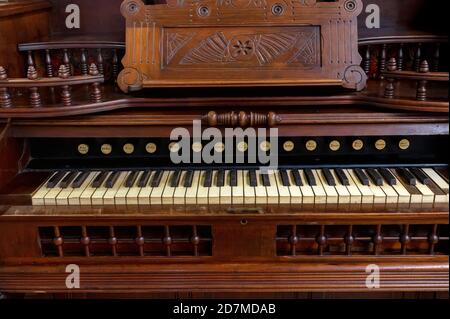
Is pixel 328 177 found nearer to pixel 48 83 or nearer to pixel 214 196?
pixel 214 196

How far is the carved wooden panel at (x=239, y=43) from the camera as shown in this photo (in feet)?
5.79

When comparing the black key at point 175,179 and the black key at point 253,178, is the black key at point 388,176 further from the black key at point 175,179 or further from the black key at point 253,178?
the black key at point 175,179

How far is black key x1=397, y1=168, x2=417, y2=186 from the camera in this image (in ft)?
5.62

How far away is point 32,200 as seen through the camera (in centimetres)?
170

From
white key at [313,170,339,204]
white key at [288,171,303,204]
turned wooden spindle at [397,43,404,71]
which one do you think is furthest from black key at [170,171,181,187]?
turned wooden spindle at [397,43,404,71]

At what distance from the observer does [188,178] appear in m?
1.80

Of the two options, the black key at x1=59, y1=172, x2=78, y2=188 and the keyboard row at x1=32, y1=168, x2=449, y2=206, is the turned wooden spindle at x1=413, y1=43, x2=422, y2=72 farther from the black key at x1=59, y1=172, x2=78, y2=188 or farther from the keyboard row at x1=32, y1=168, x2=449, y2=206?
the black key at x1=59, y1=172, x2=78, y2=188

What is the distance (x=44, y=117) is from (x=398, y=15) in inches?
63.7

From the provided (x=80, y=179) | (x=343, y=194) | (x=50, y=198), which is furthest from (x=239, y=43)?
(x=50, y=198)

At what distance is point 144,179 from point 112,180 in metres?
0.12

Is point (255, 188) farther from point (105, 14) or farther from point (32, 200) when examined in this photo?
point (105, 14)

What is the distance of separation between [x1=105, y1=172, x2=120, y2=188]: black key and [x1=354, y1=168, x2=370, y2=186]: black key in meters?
0.93
